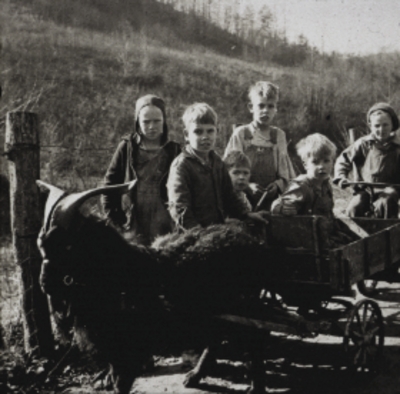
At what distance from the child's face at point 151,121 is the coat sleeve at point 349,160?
290 cm

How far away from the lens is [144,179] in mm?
5355

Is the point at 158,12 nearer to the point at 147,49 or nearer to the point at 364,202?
the point at 147,49

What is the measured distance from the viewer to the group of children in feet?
16.1

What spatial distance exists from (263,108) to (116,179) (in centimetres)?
194

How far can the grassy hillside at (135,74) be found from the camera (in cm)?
2211

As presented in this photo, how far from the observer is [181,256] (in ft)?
13.5

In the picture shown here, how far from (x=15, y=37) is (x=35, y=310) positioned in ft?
76.5

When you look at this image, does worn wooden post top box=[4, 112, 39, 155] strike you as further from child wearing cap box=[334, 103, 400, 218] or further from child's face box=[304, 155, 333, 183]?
child wearing cap box=[334, 103, 400, 218]

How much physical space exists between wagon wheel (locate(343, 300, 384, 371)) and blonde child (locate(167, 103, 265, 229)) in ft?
3.95

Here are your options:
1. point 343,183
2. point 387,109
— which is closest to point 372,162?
point 343,183

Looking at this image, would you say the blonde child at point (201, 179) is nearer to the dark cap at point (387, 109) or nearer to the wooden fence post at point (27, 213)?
the wooden fence post at point (27, 213)

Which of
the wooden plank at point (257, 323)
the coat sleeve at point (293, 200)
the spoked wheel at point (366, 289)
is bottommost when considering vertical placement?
the spoked wheel at point (366, 289)

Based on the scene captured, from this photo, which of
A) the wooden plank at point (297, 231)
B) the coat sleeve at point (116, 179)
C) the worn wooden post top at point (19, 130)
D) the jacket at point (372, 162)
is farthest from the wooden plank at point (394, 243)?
the worn wooden post top at point (19, 130)

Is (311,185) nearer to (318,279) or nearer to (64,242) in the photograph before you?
(318,279)
